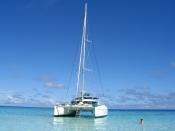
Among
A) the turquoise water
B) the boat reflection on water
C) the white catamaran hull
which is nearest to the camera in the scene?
the turquoise water

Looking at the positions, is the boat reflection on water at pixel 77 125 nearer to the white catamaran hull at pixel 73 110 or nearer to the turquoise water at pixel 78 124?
the turquoise water at pixel 78 124

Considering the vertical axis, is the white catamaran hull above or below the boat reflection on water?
above

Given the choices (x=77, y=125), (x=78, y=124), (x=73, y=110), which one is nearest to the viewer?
(x=77, y=125)

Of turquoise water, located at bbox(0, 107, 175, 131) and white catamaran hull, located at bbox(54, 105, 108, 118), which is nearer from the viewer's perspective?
turquoise water, located at bbox(0, 107, 175, 131)

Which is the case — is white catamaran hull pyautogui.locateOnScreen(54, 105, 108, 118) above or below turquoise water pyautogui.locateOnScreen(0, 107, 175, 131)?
above

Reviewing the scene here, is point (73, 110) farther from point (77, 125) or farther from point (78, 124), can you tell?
point (77, 125)

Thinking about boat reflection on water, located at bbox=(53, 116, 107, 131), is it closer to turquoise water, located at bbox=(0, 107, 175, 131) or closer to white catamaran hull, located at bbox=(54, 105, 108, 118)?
turquoise water, located at bbox=(0, 107, 175, 131)

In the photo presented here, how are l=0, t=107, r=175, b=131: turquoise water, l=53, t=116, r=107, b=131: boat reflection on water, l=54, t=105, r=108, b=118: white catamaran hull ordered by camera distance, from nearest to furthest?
l=0, t=107, r=175, b=131: turquoise water → l=53, t=116, r=107, b=131: boat reflection on water → l=54, t=105, r=108, b=118: white catamaran hull

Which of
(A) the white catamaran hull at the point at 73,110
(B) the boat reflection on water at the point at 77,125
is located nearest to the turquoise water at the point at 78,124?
(B) the boat reflection on water at the point at 77,125

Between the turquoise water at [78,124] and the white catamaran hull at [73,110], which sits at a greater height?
the white catamaran hull at [73,110]

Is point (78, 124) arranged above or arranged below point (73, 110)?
below

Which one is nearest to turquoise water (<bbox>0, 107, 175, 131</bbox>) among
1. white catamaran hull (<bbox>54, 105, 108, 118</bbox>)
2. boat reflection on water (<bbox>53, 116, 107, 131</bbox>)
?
boat reflection on water (<bbox>53, 116, 107, 131</bbox>)

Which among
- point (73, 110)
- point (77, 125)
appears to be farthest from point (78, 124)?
point (73, 110)

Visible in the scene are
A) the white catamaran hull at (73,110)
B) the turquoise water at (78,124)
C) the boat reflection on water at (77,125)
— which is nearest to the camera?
the turquoise water at (78,124)
